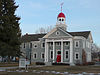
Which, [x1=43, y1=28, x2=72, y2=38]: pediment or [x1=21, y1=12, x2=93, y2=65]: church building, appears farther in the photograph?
[x1=43, y1=28, x2=72, y2=38]: pediment

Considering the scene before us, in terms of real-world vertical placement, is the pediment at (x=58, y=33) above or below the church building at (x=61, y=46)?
above

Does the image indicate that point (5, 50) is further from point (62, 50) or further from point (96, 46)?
point (96, 46)

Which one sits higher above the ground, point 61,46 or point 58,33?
point 58,33

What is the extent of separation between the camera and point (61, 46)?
153 ft

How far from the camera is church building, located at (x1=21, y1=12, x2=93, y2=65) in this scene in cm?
4575

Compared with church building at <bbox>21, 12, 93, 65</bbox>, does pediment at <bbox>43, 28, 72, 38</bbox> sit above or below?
above

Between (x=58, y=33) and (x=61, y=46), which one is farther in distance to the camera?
(x=58, y=33)

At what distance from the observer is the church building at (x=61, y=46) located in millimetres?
45750

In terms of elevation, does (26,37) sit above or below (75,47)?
above

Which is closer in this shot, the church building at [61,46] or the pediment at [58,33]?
the church building at [61,46]

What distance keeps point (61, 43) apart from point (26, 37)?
48.6 ft

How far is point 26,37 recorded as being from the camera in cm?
5697

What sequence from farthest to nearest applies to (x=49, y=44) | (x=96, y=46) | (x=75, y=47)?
(x=96, y=46)
(x=49, y=44)
(x=75, y=47)

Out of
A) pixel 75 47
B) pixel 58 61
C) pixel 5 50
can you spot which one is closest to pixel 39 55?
pixel 58 61
